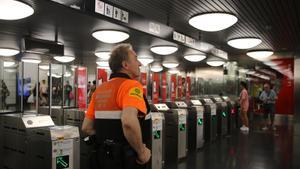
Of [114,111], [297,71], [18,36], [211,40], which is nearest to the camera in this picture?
[114,111]

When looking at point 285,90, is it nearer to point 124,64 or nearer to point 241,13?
point 241,13

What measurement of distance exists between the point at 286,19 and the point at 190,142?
302cm

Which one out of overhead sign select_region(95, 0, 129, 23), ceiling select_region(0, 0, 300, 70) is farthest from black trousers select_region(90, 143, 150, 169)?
overhead sign select_region(95, 0, 129, 23)

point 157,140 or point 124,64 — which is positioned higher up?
point 124,64

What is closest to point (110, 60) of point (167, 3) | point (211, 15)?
point (167, 3)

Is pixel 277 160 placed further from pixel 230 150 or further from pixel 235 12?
pixel 235 12

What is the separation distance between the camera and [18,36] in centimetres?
553

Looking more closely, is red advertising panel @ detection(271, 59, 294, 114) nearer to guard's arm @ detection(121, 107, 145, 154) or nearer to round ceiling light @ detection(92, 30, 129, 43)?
round ceiling light @ detection(92, 30, 129, 43)

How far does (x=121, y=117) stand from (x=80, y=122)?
2467mm

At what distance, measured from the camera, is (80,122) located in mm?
3910

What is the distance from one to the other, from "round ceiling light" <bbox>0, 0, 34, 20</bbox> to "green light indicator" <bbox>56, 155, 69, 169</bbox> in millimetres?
1780

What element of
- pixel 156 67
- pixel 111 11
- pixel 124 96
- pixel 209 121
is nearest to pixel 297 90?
pixel 209 121

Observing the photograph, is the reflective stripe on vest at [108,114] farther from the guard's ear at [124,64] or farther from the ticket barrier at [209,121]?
the ticket barrier at [209,121]

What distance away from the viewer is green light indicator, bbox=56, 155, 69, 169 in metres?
2.60
